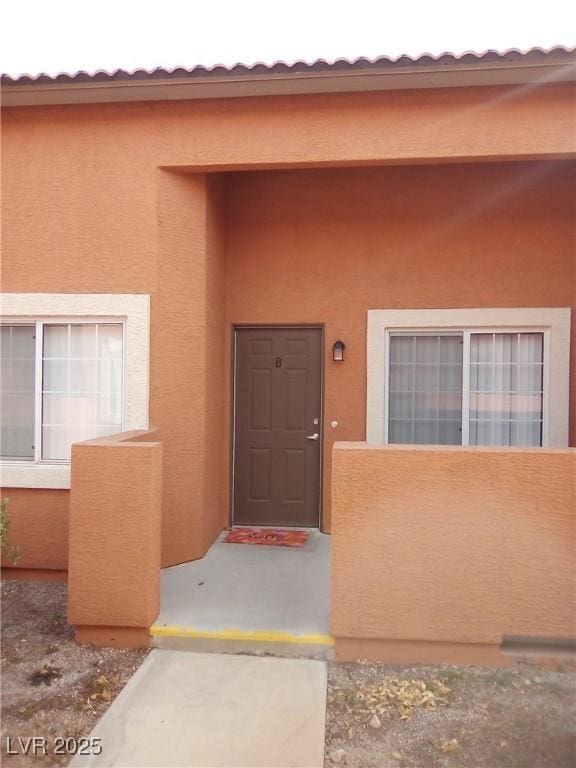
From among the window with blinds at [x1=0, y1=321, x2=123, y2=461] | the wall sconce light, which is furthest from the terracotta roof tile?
the wall sconce light

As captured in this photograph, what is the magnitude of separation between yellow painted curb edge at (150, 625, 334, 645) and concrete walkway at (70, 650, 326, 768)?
14 centimetres

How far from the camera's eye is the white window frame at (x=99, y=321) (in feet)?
19.3

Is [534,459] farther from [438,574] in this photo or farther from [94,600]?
[94,600]

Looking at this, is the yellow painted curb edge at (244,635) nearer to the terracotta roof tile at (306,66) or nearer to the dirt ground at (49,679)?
the dirt ground at (49,679)

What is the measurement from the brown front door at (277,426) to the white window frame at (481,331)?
69 cm

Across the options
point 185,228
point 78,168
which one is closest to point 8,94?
point 78,168

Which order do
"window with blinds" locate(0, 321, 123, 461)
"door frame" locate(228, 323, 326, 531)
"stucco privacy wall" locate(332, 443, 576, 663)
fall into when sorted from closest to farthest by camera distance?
"stucco privacy wall" locate(332, 443, 576, 663)
"window with blinds" locate(0, 321, 123, 461)
"door frame" locate(228, 323, 326, 531)

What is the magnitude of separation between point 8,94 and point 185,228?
2.16 m

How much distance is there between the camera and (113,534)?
4445 mm

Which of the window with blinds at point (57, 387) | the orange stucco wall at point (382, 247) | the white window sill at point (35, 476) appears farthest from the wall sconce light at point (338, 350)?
the white window sill at point (35, 476)

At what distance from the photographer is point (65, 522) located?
588cm

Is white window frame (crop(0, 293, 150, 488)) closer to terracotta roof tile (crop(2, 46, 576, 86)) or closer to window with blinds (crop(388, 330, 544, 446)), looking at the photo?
terracotta roof tile (crop(2, 46, 576, 86))

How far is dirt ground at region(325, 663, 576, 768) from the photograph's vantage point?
327 centimetres

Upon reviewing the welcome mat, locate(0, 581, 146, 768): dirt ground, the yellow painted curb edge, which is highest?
the welcome mat
